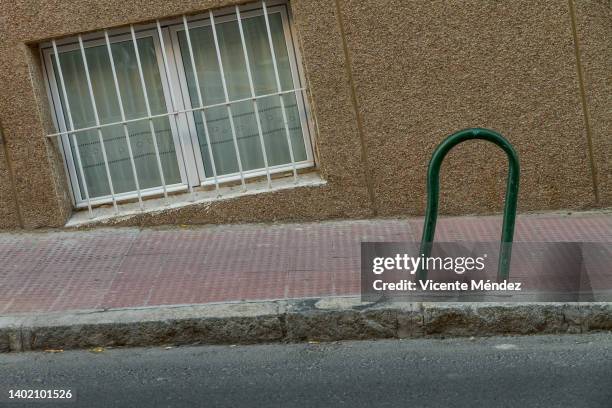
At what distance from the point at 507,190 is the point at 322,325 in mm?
1457

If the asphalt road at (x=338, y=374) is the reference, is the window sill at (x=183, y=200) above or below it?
above

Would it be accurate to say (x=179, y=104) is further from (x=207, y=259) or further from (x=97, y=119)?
(x=207, y=259)

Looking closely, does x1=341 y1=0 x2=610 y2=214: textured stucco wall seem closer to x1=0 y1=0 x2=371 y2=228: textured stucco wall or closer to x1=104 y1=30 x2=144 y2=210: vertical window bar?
x1=0 y1=0 x2=371 y2=228: textured stucco wall

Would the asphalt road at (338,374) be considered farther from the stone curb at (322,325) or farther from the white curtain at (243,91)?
the white curtain at (243,91)

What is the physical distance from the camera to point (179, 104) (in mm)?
8617

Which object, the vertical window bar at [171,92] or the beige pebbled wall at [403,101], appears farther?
the vertical window bar at [171,92]

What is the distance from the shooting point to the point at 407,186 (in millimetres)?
8570

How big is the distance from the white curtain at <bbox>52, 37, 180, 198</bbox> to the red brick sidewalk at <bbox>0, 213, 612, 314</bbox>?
0.57 m

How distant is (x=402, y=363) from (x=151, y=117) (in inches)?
150

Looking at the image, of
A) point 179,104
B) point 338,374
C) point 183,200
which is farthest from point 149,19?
point 338,374

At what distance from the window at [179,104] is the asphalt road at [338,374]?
2.90 meters

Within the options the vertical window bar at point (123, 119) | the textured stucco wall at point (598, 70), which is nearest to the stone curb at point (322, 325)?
the vertical window bar at point (123, 119)

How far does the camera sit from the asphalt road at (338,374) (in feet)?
16.6

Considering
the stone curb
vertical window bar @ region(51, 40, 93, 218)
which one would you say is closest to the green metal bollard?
the stone curb
